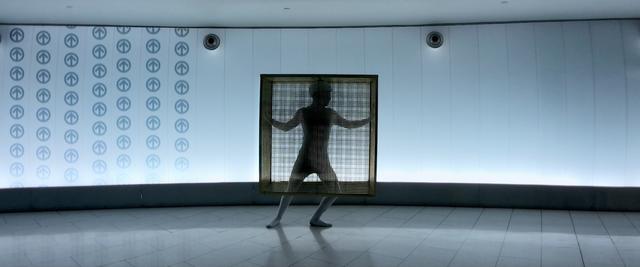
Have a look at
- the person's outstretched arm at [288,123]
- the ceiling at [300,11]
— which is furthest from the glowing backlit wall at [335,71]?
the person's outstretched arm at [288,123]

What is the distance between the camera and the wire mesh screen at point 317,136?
16.1 feet

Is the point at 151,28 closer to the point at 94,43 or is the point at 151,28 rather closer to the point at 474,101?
the point at 94,43

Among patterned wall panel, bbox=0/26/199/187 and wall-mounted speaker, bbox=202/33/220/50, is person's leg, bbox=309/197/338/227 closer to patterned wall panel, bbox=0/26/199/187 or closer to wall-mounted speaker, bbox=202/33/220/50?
patterned wall panel, bbox=0/26/199/187

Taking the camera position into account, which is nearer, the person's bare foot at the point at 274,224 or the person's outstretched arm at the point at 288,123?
the person's outstretched arm at the point at 288,123

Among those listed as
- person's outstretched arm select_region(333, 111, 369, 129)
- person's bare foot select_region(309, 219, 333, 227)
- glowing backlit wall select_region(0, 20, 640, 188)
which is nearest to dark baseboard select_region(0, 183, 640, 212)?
glowing backlit wall select_region(0, 20, 640, 188)

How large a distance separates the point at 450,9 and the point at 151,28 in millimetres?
4326

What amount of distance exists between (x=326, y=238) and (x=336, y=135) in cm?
115

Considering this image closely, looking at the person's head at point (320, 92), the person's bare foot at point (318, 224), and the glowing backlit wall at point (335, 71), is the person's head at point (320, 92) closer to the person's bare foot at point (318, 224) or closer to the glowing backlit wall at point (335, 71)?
the person's bare foot at point (318, 224)

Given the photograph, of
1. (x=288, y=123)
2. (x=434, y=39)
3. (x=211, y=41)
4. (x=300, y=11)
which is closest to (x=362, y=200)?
(x=288, y=123)

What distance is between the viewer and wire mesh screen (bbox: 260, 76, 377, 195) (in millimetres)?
4898

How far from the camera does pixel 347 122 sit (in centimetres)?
491

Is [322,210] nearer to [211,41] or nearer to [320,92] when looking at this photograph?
[320,92]

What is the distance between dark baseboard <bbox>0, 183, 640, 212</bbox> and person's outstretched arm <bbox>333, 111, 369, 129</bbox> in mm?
2075

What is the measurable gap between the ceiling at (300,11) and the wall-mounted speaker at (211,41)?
0.21 m
